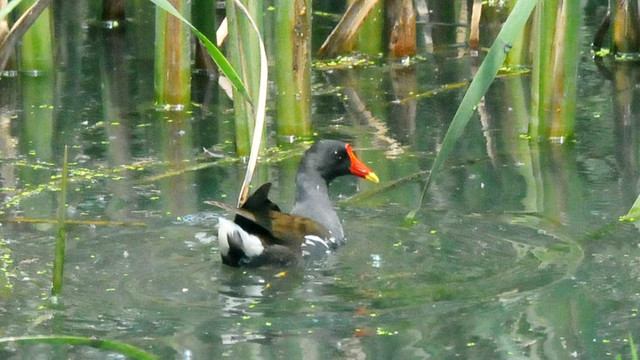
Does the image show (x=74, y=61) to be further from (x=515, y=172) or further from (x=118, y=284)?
(x=118, y=284)

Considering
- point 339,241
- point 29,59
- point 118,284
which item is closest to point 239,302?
point 118,284

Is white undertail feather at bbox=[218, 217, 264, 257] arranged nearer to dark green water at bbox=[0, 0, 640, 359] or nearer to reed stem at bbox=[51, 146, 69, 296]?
dark green water at bbox=[0, 0, 640, 359]

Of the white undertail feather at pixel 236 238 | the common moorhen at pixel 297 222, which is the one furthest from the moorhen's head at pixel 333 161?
the white undertail feather at pixel 236 238

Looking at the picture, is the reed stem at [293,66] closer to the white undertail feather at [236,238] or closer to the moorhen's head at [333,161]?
the moorhen's head at [333,161]

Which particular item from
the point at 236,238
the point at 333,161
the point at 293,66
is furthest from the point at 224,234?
the point at 293,66

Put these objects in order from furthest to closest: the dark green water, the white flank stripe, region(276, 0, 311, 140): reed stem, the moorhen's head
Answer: region(276, 0, 311, 140): reed stem → the moorhen's head → the white flank stripe → the dark green water

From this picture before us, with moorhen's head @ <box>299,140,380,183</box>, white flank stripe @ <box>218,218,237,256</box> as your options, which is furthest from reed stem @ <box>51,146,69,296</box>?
moorhen's head @ <box>299,140,380,183</box>

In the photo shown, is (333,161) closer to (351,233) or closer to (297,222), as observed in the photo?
(351,233)

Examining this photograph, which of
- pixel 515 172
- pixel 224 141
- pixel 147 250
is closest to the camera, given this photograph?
pixel 147 250

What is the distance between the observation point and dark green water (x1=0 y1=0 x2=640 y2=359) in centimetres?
390

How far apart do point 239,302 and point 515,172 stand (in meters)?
2.18

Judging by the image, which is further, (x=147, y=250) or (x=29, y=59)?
(x=29, y=59)

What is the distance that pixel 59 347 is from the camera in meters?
3.86

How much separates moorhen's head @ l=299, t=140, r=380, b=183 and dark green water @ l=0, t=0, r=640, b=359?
19cm
